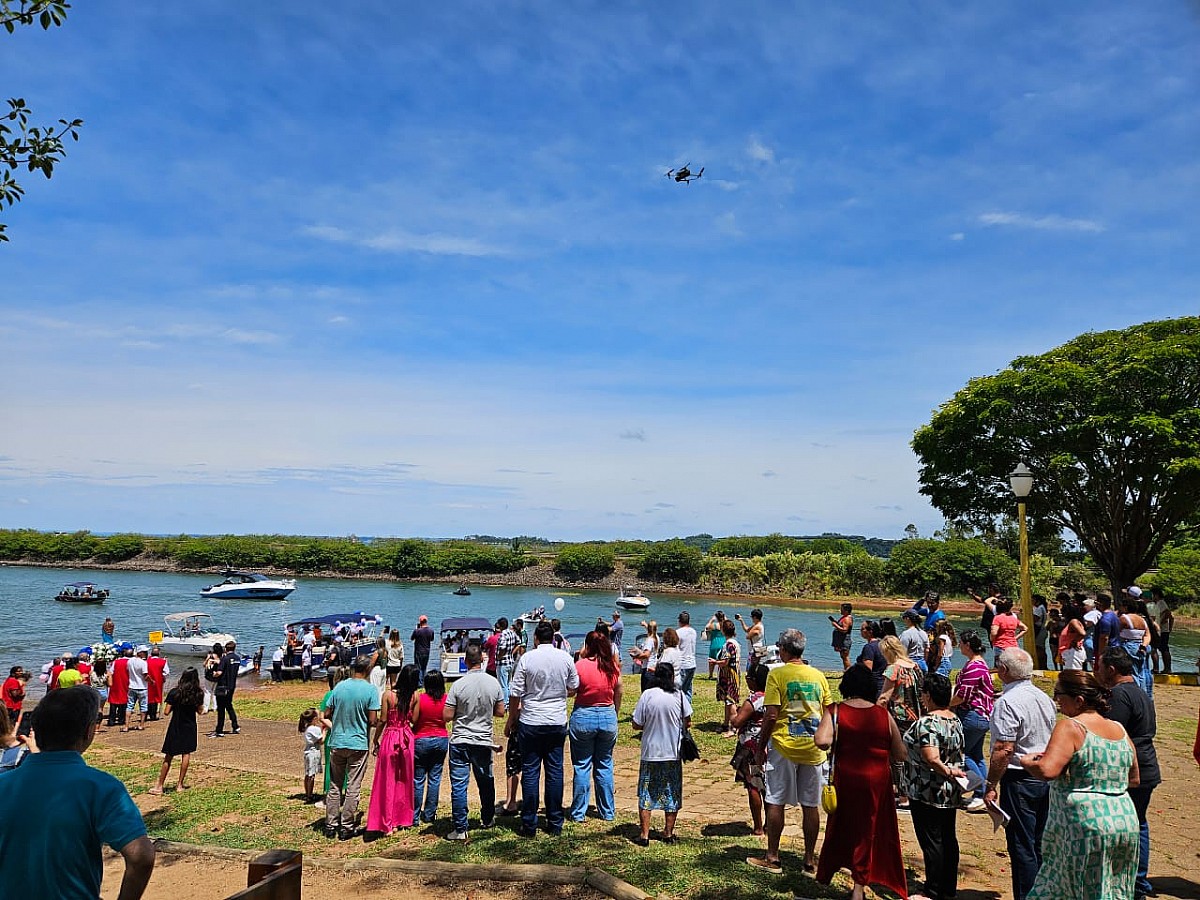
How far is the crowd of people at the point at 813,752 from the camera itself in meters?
4.07

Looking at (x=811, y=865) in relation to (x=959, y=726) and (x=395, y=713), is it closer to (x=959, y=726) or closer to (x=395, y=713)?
(x=959, y=726)

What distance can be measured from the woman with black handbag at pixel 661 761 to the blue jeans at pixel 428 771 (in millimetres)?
2023

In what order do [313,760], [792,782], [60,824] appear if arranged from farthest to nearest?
[313,760] < [792,782] < [60,824]

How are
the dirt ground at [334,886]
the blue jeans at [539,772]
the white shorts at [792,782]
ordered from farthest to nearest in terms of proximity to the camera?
the blue jeans at [539,772] → the white shorts at [792,782] → the dirt ground at [334,886]

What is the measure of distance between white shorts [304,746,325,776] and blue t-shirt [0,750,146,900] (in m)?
6.49

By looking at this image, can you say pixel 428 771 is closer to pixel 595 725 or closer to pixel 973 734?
pixel 595 725

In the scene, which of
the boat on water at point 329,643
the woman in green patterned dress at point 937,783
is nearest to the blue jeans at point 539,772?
the woman in green patterned dress at point 937,783

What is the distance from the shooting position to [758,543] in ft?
420

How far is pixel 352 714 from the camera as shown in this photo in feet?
24.3

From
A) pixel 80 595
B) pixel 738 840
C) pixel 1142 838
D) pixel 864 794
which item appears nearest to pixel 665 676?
pixel 738 840

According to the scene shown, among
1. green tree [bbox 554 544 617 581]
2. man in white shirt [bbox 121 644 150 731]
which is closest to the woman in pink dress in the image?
man in white shirt [bbox 121 644 150 731]

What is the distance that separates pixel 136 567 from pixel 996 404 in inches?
4755

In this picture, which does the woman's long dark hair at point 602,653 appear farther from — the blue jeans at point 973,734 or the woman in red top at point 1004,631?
the woman in red top at point 1004,631

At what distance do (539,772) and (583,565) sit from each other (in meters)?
92.3
